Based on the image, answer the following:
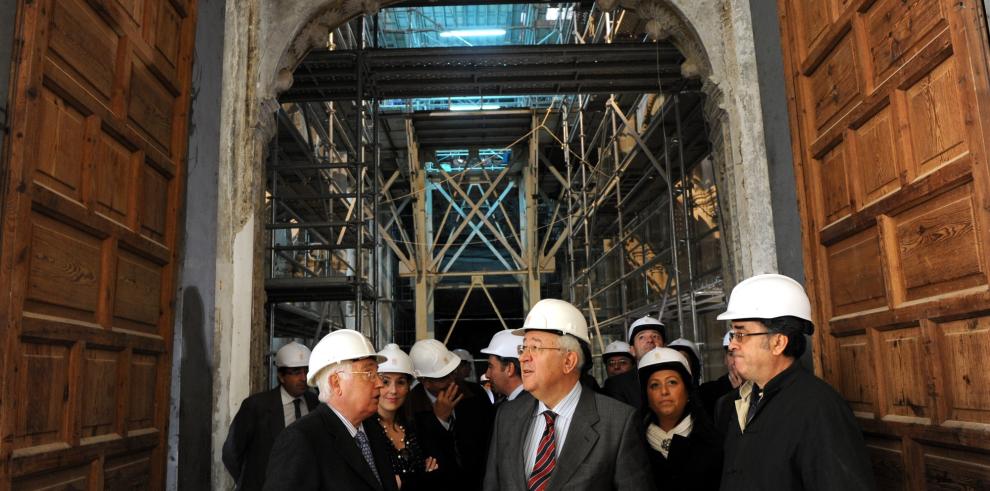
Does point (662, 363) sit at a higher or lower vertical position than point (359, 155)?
lower

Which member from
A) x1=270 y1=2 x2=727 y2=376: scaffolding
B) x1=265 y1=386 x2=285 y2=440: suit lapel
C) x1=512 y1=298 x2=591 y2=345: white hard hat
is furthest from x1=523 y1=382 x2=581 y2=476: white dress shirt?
x1=270 y1=2 x2=727 y2=376: scaffolding

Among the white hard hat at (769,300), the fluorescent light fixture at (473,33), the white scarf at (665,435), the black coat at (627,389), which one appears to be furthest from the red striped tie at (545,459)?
the fluorescent light fixture at (473,33)

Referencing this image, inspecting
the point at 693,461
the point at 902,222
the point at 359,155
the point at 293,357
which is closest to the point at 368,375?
the point at 693,461

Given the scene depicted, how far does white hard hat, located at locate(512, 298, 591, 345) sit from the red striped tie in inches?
15.4

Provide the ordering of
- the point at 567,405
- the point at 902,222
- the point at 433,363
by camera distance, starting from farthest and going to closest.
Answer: the point at 433,363 → the point at 902,222 → the point at 567,405

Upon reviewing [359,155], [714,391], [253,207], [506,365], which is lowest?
[714,391]

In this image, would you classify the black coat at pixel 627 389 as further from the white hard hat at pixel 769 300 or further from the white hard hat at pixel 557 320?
the white hard hat at pixel 769 300

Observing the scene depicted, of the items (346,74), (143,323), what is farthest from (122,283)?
(346,74)

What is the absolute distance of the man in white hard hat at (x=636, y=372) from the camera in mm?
5945

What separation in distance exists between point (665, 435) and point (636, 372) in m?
1.52

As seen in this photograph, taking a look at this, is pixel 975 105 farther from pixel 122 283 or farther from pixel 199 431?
pixel 199 431

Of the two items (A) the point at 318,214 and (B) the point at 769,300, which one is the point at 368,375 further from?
(A) the point at 318,214

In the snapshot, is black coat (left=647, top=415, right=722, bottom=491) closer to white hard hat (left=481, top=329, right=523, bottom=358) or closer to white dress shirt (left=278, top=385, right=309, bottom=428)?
white hard hat (left=481, top=329, right=523, bottom=358)

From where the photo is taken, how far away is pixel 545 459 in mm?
3467
